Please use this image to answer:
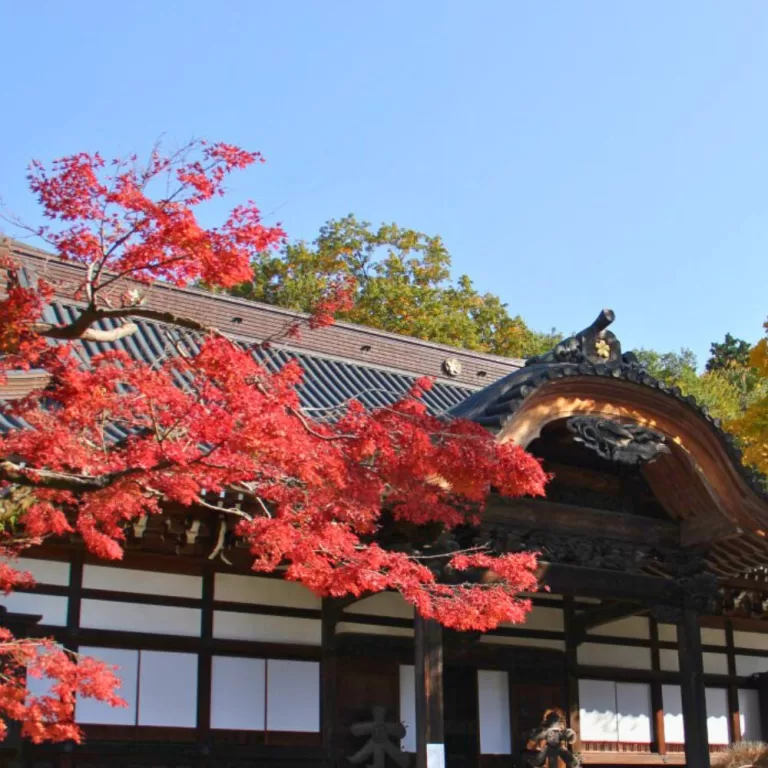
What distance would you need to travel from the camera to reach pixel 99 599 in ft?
33.3

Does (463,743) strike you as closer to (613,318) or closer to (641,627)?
(641,627)

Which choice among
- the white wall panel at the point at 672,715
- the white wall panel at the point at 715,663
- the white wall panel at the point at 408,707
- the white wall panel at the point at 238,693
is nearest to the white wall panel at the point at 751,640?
the white wall panel at the point at 715,663

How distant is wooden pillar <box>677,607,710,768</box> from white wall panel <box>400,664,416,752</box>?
2744 millimetres

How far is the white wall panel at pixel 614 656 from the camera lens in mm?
13562

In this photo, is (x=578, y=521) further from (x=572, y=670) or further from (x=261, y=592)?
(x=261, y=592)

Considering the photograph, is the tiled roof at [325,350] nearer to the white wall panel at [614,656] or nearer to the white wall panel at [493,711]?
the white wall panel at [493,711]

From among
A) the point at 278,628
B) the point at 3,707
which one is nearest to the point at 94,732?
the point at 278,628

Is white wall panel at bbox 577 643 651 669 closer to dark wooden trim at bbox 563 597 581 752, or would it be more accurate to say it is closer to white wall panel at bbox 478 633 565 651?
dark wooden trim at bbox 563 597 581 752

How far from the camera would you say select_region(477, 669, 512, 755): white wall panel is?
500 inches

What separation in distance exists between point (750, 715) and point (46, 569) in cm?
960

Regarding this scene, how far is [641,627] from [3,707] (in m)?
9.07

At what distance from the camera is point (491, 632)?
12.9 metres

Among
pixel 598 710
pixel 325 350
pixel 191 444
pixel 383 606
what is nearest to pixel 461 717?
pixel 383 606

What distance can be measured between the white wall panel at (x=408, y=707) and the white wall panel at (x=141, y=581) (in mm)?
2557
